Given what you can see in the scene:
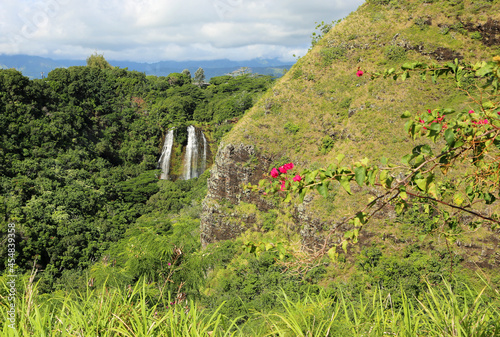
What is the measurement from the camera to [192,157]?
4334cm

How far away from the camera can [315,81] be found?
27.7 metres

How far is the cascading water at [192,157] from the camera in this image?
43188 mm

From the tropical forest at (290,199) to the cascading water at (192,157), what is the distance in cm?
21

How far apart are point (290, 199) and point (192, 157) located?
4133 cm

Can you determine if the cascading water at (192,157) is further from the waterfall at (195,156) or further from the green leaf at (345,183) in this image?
the green leaf at (345,183)

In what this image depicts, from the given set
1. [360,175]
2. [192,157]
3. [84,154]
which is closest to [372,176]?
[360,175]

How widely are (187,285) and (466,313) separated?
4.51 metres

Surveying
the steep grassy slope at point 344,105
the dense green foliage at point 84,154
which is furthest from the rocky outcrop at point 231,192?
the dense green foliage at point 84,154

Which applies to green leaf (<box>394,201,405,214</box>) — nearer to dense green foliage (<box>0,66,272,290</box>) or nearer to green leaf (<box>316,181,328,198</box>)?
green leaf (<box>316,181,328,198</box>)

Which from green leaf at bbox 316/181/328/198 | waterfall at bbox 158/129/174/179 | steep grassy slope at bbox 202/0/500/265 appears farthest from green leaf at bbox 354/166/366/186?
waterfall at bbox 158/129/174/179

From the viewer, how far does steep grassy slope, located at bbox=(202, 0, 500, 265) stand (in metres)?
21.0

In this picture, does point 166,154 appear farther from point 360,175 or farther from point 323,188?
point 360,175

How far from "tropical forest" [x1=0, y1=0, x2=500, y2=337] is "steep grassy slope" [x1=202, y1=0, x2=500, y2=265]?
0.13 meters

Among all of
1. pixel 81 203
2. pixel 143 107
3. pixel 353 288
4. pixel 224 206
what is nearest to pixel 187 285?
pixel 353 288
